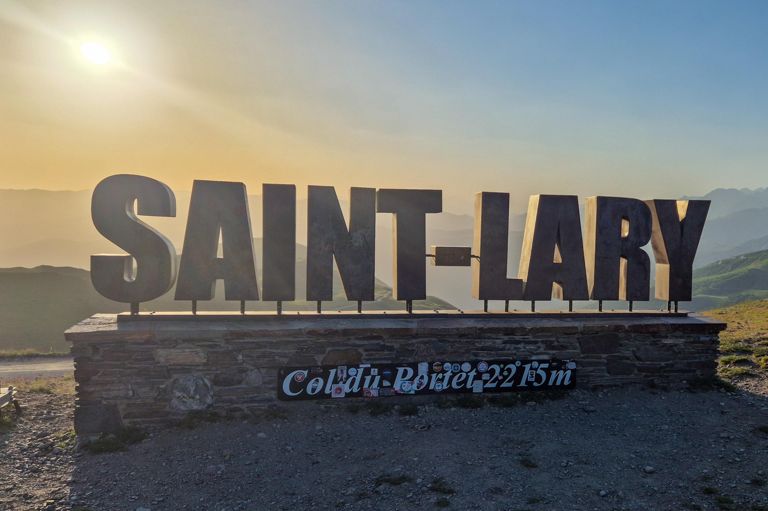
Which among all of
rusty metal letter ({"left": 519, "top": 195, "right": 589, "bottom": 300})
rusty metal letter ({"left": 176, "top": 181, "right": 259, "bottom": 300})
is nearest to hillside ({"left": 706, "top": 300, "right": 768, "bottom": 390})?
rusty metal letter ({"left": 519, "top": 195, "right": 589, "bottom": 300})

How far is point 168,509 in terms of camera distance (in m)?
6.95

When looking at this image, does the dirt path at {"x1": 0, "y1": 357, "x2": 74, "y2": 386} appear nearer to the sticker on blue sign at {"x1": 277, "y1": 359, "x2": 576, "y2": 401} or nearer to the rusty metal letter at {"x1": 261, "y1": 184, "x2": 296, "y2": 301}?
the rusty metal letter at {"x1": 261, "y1": 184, "x2": 296, "y2": 301}

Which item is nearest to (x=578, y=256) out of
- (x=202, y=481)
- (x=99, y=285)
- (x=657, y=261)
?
(x=657, y=261)

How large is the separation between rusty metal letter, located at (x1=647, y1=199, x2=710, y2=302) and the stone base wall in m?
0.94

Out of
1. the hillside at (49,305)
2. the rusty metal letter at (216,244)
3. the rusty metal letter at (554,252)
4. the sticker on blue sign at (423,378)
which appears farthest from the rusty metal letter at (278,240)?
the hillside at (49,305)

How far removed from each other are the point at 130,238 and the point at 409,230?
604 cm

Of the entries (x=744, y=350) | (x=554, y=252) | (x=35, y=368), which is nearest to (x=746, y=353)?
(x=744, y=350)

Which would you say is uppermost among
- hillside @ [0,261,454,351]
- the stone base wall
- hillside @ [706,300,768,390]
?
the stone base wall

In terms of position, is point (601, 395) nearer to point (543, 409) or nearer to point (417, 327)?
point (543, 409)

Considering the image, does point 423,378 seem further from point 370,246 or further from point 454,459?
point 370,246

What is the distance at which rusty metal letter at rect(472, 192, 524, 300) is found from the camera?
38.2 ft

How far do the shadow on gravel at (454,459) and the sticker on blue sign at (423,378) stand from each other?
0.28 metres

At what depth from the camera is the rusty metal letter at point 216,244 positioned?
10375mm

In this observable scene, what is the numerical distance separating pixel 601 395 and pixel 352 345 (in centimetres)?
590
